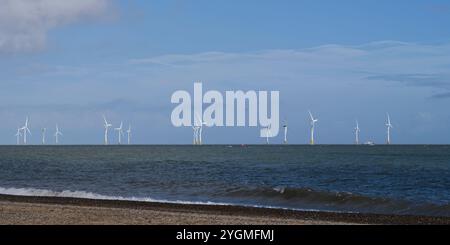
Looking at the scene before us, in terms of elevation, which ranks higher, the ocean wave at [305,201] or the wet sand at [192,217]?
the wet sand at [192,217]

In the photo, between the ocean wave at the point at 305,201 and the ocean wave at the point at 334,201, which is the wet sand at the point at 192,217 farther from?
the ocean wave at the point at 334,201

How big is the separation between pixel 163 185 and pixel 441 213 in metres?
25.4

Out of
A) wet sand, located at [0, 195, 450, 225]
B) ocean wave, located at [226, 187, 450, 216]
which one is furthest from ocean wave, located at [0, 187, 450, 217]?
wet sand, located at [0, 195, 450, 225]

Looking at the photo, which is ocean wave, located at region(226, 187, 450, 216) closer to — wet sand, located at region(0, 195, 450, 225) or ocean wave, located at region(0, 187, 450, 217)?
ocean wave, located at region(0, 187, 450, 217)

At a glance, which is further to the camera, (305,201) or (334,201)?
(305,201)

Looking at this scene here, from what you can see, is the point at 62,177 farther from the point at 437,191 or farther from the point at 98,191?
the point at 437,191

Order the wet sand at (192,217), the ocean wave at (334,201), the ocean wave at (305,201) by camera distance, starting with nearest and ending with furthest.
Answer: the wet sand at (192,217) < the ocean wave at (334,201) < the ocean wave at (305,201)

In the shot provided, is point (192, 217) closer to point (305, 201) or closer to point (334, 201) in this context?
point (305, 201)

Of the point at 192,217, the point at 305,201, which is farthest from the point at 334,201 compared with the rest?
the point at 192,217

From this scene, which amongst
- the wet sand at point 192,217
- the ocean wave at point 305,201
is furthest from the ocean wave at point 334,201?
the wet sand at point 192,217

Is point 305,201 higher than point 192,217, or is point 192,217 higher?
point 192,217
